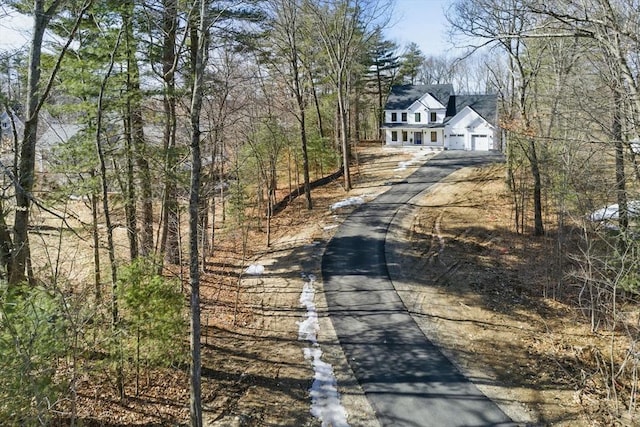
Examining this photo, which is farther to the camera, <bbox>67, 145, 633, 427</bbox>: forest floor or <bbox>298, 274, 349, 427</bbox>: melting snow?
<bbox>67, 145, 633, 427</bbox>: forest floor

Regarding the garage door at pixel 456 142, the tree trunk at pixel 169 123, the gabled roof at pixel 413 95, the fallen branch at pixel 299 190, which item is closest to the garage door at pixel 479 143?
the garage door at pixel 456 142

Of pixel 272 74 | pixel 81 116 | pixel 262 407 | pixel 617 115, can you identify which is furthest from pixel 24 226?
pixel 272 74

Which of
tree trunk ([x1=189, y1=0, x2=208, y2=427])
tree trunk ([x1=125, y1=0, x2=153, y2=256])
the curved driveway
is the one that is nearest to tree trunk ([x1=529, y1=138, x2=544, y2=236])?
the curved driveway

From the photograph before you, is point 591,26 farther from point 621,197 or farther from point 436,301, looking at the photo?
point 436,301

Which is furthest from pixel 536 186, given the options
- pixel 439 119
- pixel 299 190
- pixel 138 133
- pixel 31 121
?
pixel 439 119

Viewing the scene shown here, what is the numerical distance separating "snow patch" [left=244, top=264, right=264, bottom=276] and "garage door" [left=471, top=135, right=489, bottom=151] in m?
31.6

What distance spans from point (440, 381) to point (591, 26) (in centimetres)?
719

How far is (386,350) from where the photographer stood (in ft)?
36.2

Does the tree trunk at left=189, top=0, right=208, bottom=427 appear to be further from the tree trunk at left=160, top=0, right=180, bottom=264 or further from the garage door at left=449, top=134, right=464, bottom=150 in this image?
the garage door at left=449, top=134, right=464, bottom=150

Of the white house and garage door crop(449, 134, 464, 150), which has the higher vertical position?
the white house

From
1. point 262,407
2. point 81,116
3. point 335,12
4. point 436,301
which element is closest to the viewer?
point 262,407

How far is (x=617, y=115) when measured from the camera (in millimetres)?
8148

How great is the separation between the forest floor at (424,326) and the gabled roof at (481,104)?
22.0 meters

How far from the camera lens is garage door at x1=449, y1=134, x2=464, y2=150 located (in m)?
43.4
